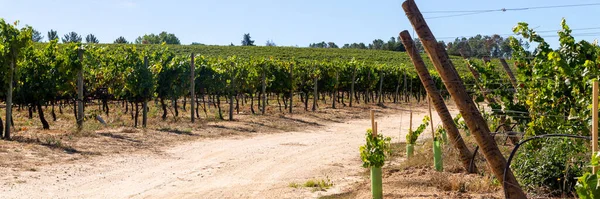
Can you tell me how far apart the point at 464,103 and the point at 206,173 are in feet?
15.5

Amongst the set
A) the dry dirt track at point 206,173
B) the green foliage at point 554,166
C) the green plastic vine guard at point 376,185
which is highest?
the green foliage at point 554,166

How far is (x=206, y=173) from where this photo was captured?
31.9 feet

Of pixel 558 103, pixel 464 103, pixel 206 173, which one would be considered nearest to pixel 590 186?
pixel 464 103

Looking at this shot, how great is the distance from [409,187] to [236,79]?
568 inches

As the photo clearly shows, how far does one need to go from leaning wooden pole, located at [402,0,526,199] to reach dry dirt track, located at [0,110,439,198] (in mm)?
2423

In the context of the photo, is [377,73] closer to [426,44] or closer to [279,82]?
[279,82]

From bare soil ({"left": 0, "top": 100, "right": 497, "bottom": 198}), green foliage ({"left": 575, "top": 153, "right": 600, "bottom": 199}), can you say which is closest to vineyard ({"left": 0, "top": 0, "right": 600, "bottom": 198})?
green foliage ({"left": 575, "top": 153, "right": 600, "bottom": 199})

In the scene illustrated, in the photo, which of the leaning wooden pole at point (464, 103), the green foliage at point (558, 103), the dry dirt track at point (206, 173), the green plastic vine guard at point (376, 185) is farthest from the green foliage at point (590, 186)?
the dry dirt track at point (206, 173)

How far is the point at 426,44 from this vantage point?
6230mm

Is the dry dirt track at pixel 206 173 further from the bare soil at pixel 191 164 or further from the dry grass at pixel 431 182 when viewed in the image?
the dry grass at pixel 431 182

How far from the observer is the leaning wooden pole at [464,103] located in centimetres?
598

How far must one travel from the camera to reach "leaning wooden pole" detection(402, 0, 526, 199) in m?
5.98

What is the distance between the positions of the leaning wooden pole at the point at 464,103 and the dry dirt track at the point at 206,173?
2.42m

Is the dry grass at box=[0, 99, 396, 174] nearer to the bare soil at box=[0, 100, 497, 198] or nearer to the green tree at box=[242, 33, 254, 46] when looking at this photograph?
the bare soil at box=[0, 100, 497, 198]
